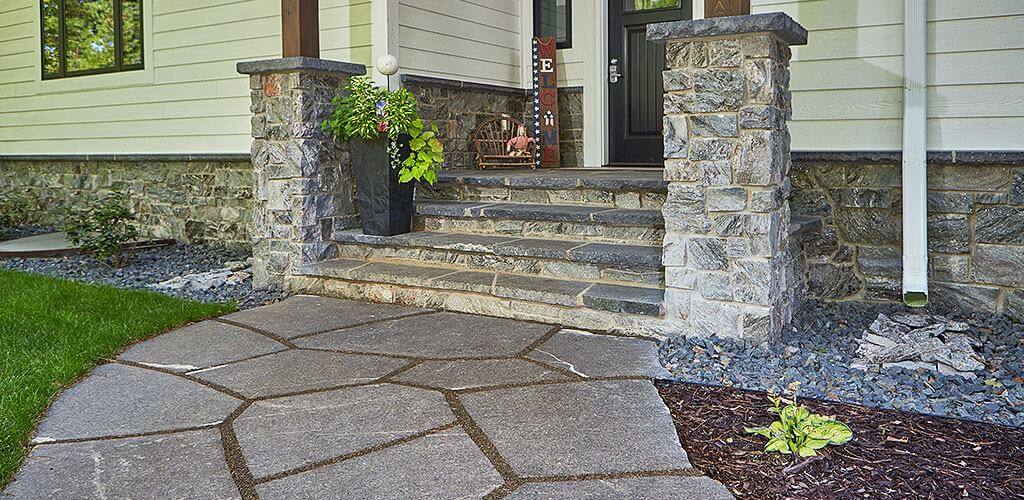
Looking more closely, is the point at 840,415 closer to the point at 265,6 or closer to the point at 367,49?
the point at 367,49

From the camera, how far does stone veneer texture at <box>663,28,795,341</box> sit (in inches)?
129

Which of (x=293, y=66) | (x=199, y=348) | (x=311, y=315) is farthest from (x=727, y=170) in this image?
(x=293, y=66)

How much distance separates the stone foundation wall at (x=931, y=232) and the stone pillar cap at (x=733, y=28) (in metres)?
1.00

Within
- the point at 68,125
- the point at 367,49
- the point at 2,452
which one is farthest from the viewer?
the point at 68,125

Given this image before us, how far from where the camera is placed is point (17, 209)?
27.1 feet

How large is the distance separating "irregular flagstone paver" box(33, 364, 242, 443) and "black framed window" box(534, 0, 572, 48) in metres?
4.23

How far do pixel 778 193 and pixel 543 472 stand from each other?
176cm

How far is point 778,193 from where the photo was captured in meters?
3.41

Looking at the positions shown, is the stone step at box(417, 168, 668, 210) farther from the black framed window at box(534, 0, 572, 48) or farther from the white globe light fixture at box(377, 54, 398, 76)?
the black framed window at box(534, 0, 572, 48)

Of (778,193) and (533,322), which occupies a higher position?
(778,193)

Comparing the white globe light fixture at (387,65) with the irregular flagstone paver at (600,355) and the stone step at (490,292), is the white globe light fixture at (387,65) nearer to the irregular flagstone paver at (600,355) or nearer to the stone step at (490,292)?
the stone step at (490,292)

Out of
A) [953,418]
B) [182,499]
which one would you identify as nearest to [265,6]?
[182,499]

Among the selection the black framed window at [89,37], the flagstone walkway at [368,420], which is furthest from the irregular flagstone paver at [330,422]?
the black framed window at [89,37]

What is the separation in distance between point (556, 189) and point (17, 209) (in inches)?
243
